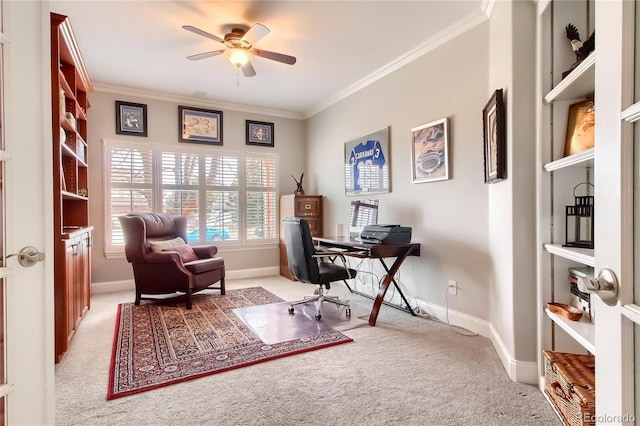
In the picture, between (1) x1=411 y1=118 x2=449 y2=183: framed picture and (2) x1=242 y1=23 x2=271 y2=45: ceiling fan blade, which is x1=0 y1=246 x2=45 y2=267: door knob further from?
(1) x1=411 y1=118 x2=449 y2=183: framed picture

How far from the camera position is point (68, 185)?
10.5ft

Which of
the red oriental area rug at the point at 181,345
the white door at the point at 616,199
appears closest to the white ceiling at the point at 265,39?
the white door at the point at 616,199

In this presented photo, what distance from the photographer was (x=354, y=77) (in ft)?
13.4

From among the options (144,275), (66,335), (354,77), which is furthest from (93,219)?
(354,77)

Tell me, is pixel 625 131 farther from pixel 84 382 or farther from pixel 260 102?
pixel 260 102

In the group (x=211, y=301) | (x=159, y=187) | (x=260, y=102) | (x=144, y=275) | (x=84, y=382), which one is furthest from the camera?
(x=260, y=102)

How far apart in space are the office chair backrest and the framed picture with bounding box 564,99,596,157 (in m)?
1.96

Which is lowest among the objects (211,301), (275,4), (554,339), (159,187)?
(211,301)

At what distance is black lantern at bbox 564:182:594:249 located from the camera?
164 cm

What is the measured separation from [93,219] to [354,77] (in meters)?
3.73

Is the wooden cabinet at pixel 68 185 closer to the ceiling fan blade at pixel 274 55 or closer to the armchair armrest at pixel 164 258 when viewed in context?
the armchair armrest at pixel 164 258

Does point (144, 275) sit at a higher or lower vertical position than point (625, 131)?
lower

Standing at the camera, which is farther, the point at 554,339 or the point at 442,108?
the point at 442,108

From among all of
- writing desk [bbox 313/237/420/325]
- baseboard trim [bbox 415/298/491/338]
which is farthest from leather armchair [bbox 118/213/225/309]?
baseboard trim [bbox 415/298/491/338]
